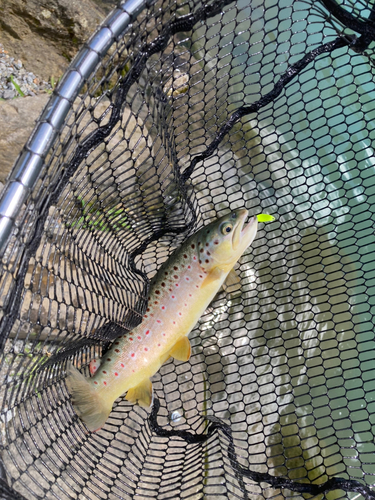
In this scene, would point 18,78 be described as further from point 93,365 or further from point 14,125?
point 93,365

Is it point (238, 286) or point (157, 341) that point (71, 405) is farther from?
point (238, 286)

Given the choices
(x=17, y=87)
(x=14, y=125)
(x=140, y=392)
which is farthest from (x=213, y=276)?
(x=17, y=87)

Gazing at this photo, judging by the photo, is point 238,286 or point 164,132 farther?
point 238,286

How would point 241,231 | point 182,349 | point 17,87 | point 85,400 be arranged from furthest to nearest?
point 17,87 → point 182,349 → point 241,231 → point 85,400

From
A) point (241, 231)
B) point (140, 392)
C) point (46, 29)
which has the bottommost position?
point (140, 392)

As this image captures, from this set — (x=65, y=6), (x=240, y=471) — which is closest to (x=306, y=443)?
(x=240, y=471)

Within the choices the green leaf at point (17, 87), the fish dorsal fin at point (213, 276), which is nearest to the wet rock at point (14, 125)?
the green leaf at point (17, 87)
